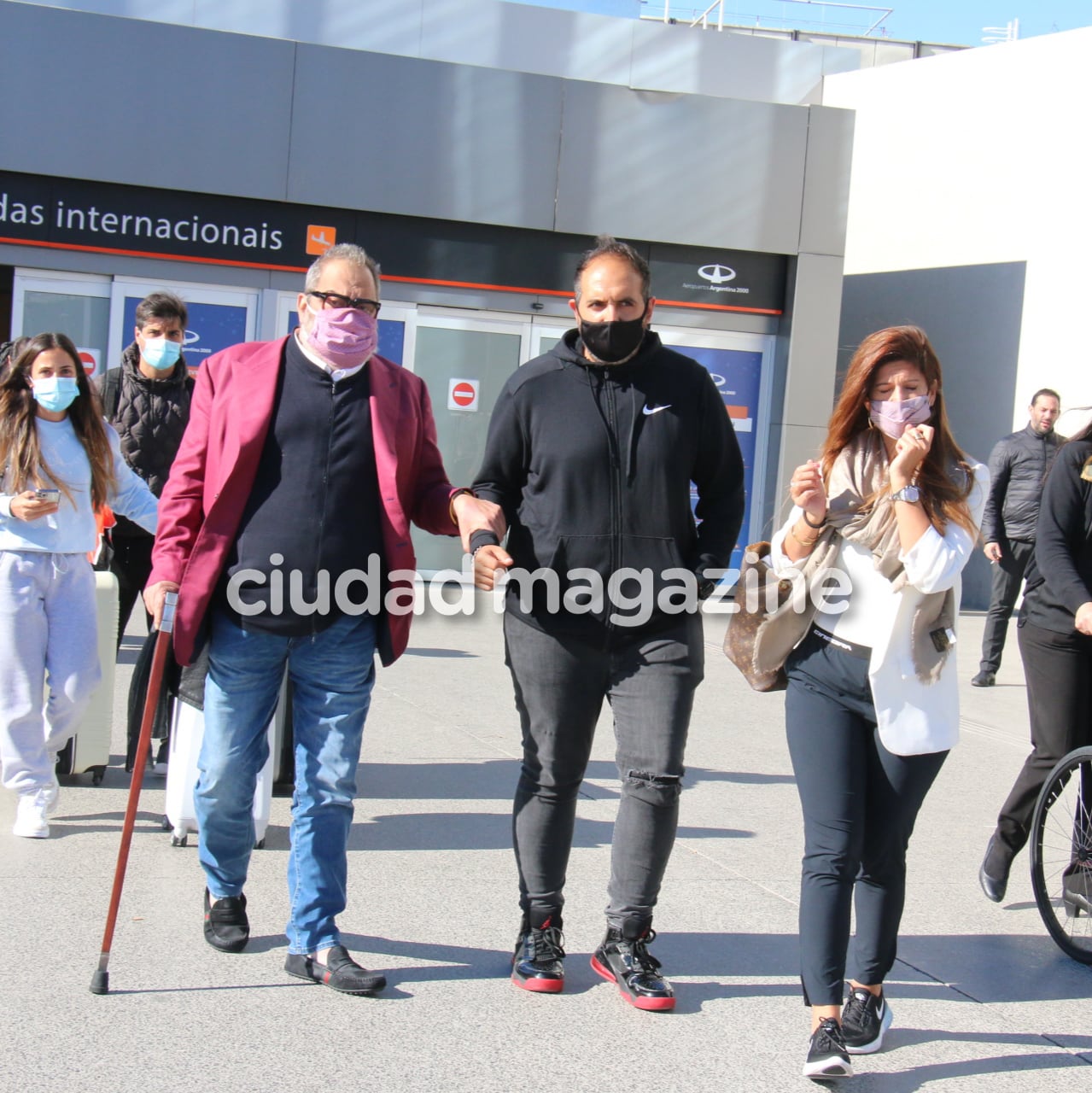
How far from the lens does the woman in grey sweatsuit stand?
198 inches

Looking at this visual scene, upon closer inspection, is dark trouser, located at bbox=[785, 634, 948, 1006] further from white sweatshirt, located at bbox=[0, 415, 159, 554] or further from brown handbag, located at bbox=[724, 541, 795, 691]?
white sweatshirt, located at bbox=[0, 415, 159, 554]

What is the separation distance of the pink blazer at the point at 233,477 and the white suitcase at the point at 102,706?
1951 mm

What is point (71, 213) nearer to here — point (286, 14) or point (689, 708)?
point (286, 14)

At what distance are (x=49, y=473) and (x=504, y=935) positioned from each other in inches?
95.3

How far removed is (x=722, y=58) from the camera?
54.6ft

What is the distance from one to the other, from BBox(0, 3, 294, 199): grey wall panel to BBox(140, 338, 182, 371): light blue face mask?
7.84 metres

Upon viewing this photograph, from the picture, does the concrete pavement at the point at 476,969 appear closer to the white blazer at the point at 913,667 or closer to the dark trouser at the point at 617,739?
the dark trouser at the point at 617,739

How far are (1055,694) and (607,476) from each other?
1993mm

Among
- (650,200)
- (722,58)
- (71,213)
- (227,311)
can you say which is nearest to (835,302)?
(650,200)

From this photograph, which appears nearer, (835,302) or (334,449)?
(334,449)

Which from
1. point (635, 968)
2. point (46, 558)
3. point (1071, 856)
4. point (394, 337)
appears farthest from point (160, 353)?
point (394, 337)

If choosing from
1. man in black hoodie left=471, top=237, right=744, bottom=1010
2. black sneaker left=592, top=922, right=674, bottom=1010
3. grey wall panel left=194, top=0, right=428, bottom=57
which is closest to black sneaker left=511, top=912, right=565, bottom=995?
man in black hoodie left=471, top=237, right=744, bottom=1010

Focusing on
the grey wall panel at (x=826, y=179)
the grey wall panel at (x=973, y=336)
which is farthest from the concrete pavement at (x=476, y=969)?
the grey wall panel at (x=973, y=336)

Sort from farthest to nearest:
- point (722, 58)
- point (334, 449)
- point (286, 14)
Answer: point (722, 58), point (286, 14), point (334, 449)
